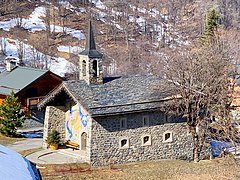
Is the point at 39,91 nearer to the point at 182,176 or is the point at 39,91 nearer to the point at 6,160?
the point at 182,176

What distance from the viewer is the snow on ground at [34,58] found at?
2766 inches

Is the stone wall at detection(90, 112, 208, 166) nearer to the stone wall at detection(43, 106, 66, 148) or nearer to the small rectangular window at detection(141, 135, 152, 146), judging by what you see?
the small rectangular window at detection(141, 135, 152, 146)

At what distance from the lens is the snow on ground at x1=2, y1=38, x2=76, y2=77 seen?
230 ft

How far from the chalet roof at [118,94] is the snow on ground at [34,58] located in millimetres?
35905

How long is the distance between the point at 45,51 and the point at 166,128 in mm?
45479

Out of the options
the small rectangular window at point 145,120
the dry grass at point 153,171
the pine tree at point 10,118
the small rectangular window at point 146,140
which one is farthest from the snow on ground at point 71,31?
the dry grass at point 153,171

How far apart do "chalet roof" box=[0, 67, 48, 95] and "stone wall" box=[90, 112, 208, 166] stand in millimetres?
14387

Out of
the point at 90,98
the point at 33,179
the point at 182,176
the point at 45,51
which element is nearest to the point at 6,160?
the point at 33,179

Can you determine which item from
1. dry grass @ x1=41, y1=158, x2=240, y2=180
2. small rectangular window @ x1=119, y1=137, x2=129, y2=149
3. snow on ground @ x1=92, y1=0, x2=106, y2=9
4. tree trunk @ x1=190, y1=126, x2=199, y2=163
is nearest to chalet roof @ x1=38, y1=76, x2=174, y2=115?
small rectangular window @ x1=119, y1=137, x2=129, y2=149

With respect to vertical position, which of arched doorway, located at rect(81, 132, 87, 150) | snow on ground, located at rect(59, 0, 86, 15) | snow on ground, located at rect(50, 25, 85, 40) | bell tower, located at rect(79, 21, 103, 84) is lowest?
arched doorway, located at rect(81, 132, 87, 150)

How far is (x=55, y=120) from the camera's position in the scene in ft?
112

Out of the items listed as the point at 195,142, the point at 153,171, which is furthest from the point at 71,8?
the point at 153,171

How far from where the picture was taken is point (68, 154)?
32.0 m

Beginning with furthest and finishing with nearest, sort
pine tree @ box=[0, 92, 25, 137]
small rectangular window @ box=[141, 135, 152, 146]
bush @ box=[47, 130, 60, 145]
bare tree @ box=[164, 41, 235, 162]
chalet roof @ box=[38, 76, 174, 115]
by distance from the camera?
pine tree @ box=[0, 92, 25, 137]
bush @ box=[47, 130, 60, 145]
small rectangular window @ box=[141, 135, 152, 146]
bare tree @ box=[164, 41, 235, 162]
chalet roof @ box=[38, 76, 174, 115]
